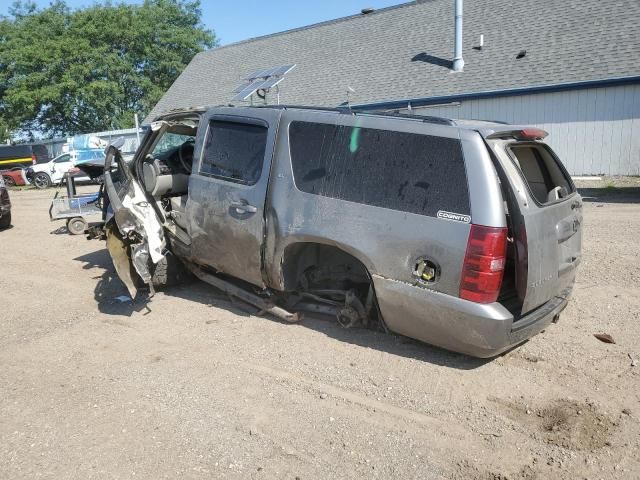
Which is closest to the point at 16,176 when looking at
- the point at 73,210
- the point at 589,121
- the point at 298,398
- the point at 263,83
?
the point at 73,210

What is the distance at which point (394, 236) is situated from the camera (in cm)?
392

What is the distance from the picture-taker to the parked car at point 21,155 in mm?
27625

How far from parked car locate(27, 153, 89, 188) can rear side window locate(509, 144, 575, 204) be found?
25.2 meters

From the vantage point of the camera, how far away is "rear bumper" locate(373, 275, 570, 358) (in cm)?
367

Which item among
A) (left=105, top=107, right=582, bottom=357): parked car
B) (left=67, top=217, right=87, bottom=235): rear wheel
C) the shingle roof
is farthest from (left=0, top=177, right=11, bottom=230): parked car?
the shingle roof

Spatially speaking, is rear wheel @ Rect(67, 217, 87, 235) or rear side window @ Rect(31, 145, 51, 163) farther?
rear side window @ Rect(31, 145, 51, 163)

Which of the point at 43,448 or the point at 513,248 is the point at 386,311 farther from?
the point at 43,448

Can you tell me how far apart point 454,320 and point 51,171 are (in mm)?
26132

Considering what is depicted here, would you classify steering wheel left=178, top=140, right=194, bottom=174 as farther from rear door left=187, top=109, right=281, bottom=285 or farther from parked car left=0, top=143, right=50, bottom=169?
parked car left=0, top=143, right=50, bottom=169

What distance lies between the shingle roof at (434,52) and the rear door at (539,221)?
43.8ft

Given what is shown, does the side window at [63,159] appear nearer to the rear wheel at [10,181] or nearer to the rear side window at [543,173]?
the rear wheel at [10,181]

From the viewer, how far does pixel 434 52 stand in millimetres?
20109

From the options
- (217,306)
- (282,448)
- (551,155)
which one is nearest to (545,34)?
(551,155)

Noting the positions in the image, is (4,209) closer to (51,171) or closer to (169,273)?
(169,273)
